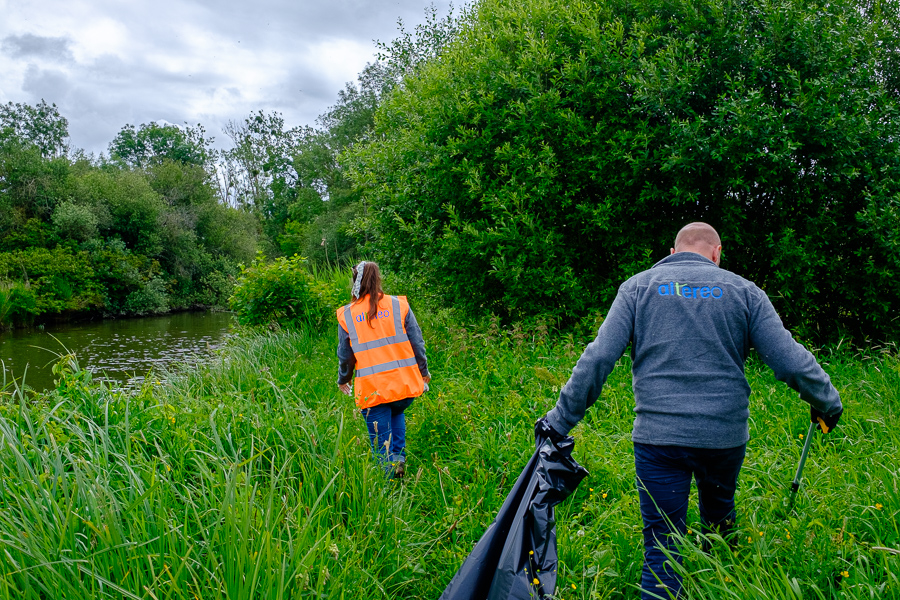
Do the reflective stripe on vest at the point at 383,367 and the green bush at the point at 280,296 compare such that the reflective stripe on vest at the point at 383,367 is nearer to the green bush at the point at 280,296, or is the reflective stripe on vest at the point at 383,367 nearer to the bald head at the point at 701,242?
the bald head at the point at 701,242

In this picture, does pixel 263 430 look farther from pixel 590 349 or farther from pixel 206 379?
pixel 206 379

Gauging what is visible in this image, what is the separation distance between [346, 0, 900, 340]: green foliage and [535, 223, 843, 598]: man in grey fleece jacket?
4382 mm

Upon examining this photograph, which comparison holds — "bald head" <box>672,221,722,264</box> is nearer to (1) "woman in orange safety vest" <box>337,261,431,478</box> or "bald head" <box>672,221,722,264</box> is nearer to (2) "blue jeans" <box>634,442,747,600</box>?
(2) "blue jeans" <box>634,442,747,600</box>

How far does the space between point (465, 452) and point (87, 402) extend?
279cm

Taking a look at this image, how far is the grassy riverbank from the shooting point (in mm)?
2314

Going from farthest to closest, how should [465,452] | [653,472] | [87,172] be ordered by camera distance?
[87,172] < [465,452] < [653,472]

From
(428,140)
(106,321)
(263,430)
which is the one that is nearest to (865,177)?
(428,140)

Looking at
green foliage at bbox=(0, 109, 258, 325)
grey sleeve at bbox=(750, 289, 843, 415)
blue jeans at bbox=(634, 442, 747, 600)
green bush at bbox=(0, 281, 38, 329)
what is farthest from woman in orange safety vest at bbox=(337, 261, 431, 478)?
green bush at bbox=(0, 281, 38, 329)

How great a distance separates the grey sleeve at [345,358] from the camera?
4887mm

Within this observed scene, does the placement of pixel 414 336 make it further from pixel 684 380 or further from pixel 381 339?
pixel 684 380

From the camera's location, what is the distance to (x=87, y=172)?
36.8m

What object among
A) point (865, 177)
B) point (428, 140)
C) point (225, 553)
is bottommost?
point (225, 553)

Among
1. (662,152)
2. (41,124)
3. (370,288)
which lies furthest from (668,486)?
(41,124)

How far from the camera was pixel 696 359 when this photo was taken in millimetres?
2740
